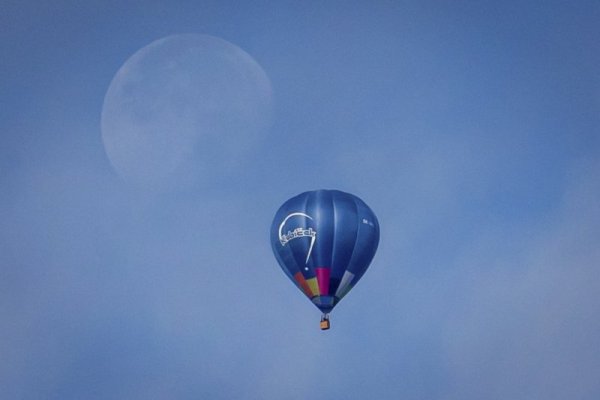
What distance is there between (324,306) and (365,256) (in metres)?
4.44

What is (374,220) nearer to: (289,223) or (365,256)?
(365,256)

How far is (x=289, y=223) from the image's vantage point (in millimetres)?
51656

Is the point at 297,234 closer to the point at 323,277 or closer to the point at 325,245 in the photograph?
the point at 325,245

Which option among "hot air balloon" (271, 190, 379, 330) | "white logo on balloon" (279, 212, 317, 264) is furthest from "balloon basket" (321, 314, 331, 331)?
"white logo on balloon" (279, 212, 317, 264)

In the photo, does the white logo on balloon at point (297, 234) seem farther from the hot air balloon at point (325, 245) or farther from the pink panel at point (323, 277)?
the pink panel at point (323, 277)

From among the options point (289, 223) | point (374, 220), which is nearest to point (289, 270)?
point (289, 223)

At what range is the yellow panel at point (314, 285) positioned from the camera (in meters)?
50.2

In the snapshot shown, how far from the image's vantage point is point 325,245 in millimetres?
50344

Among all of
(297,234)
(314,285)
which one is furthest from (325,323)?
(297,234)

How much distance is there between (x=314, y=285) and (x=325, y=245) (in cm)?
270

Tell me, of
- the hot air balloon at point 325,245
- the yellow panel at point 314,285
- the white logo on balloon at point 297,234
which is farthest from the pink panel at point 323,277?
the white logo on balloon at point 297,234

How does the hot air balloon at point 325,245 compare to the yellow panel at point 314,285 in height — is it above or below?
above

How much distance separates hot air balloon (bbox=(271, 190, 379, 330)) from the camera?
5028cm

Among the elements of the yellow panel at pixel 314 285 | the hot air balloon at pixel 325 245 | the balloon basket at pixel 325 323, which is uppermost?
the hot air balloon at pixel 325 245
